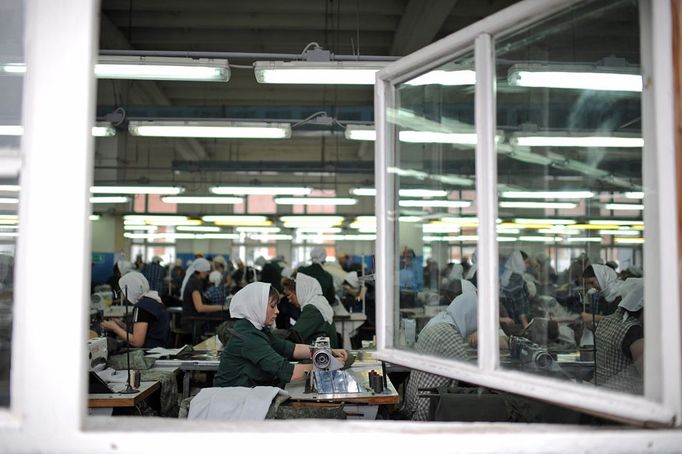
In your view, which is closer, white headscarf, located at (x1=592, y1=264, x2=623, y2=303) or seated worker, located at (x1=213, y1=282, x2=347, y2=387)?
seated worker, located at (x1=213, y1=282, x2=347, y2=387)

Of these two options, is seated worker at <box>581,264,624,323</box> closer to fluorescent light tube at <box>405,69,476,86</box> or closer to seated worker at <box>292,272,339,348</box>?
seated worker at <box>292,272,339,348</box>

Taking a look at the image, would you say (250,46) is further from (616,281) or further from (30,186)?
(30,186)

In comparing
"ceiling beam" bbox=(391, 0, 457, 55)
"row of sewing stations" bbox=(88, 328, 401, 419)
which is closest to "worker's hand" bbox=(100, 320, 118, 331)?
"row of sewing stations" bbox=(88, 328, 401, 419)

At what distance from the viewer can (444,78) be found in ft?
7.49

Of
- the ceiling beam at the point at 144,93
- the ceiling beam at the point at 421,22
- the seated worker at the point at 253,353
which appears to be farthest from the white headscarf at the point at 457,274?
the ceiling beam at the point at 144,93

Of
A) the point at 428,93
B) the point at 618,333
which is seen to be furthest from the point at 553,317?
the point at 428,93

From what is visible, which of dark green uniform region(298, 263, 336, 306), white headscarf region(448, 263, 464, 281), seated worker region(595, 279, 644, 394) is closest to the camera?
seated worker region(595, 279, 644, 394)

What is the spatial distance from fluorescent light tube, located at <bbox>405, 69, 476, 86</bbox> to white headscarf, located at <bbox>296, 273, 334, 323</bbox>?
3.20 m

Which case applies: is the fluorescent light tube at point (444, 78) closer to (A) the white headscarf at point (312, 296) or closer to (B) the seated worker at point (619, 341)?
(B) the seated worker at point (619, 341)

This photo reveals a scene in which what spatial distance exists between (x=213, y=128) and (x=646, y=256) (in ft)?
14.2

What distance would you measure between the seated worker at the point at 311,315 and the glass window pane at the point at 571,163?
1749 millimetres

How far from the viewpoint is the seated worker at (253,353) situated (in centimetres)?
362

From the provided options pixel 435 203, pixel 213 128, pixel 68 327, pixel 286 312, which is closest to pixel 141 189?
pixel 286 312

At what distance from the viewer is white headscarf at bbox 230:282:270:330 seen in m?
3.70
